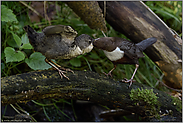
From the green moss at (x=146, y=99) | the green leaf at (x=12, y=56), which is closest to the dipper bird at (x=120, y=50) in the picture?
the green moss at (x=146, y=99)

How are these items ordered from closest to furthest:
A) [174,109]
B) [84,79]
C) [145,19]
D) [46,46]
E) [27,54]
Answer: [46,46] → [84,79] → [174,109] → [145,19] → [27,54]

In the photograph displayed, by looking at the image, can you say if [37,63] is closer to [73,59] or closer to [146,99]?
[73,59]

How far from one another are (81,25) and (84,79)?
1.09 meters

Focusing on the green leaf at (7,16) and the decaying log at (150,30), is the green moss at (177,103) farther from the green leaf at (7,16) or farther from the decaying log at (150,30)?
the green leaf at (7,16)

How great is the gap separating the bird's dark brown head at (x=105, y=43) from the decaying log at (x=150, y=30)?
0.53m

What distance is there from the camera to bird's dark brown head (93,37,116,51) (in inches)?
69.0

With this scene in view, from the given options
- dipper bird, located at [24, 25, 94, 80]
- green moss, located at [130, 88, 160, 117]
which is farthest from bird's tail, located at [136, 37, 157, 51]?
dipper bird, located at [24, 25, 94, 80]

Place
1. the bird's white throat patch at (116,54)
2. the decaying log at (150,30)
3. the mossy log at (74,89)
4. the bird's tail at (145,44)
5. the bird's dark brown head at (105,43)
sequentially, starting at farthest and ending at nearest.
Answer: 1. the decaying log at (150,30)
2. the bird's tail at (145,44)
3. the bird's white throat patch at (116,54)
4. the bird's dark brown head at (105,43)
5. the mossy log at (74,89)

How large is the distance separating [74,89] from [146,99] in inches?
30.8

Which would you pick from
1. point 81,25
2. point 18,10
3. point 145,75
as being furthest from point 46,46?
point 145,75

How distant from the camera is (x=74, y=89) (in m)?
1.77

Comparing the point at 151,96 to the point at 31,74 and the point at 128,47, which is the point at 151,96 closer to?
the point at 128,47

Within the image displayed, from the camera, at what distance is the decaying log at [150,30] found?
87.3 inches

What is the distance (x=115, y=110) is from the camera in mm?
2350
